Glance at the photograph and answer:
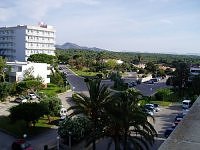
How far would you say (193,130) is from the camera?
419cm

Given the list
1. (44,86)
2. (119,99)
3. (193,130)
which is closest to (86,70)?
(44,86)

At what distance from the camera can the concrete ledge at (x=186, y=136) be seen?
3729 millimetres

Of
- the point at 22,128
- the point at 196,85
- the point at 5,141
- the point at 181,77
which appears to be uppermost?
the point at 181,77

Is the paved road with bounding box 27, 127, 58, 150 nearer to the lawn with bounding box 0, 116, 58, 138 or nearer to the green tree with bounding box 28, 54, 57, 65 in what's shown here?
the lawn with bounding box 0, 116, 58, 138

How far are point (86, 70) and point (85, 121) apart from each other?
310 feet

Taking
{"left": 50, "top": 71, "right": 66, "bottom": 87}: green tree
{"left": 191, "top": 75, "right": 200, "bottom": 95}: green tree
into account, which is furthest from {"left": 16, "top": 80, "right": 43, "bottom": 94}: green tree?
{"left": 191, "top": 75, "right": 200, "bottom": 95}: green tree

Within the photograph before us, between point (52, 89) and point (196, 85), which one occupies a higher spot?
point (196, 85)

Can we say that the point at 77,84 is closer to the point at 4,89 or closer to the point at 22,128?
the point at 4,89

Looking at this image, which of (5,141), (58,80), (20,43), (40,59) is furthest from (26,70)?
(20,43)

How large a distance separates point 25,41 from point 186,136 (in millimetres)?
114374

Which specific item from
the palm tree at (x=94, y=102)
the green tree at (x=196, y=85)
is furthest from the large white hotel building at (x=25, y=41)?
the palm tree at (x=94, y=102)

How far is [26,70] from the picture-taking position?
7031 cm

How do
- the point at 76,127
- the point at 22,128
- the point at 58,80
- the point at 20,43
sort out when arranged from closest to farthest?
the point at 76,127, the point at 22,128, the point at 58,80, the point at 20,43

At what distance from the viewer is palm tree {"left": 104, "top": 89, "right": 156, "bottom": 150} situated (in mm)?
21969
